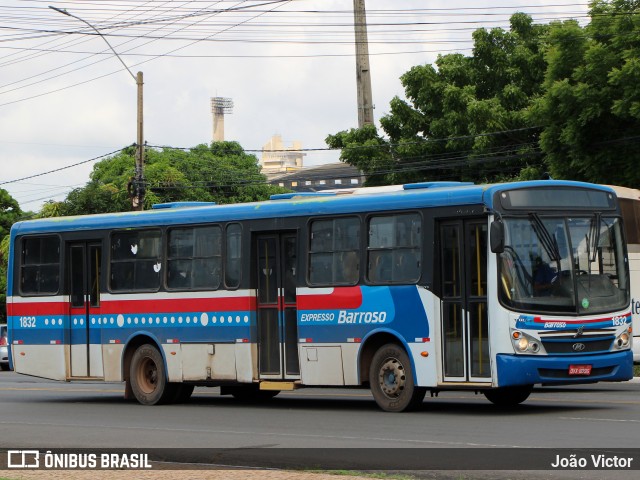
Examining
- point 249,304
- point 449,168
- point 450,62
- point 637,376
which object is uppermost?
point 450,62

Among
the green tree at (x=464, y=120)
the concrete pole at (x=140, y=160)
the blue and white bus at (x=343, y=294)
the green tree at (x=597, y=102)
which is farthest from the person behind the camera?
the green tree at (x=464, y=120)

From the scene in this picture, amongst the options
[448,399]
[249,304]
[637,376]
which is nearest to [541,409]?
[448,399]

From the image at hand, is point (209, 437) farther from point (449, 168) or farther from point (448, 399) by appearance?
point (449, 168)

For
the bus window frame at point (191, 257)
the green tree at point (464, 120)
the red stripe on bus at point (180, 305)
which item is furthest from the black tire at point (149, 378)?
the green tree at point (464, 120)

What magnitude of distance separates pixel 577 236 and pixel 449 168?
25.1 metres

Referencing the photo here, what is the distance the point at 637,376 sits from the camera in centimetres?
2709

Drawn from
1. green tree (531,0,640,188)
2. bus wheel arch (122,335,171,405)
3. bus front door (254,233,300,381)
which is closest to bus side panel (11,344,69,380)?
bus wheel arch (122,335,171,405)

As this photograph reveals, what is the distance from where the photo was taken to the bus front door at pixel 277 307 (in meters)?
19.4

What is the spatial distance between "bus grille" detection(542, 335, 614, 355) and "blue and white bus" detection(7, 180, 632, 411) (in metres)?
0.02

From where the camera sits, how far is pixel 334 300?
1877 centimetres

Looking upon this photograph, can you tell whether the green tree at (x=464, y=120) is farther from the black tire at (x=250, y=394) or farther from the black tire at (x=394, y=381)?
the black tire at (x=394, y=381)

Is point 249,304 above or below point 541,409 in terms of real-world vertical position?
above

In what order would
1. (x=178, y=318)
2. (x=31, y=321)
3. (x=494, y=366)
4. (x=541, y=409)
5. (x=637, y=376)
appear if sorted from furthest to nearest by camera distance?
(x=637, y=376)
(x=31, y=321)
(x=178, y=318)
(x=541, y=409)
(x=494, y=366)

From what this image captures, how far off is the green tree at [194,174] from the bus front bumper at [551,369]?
156ft
